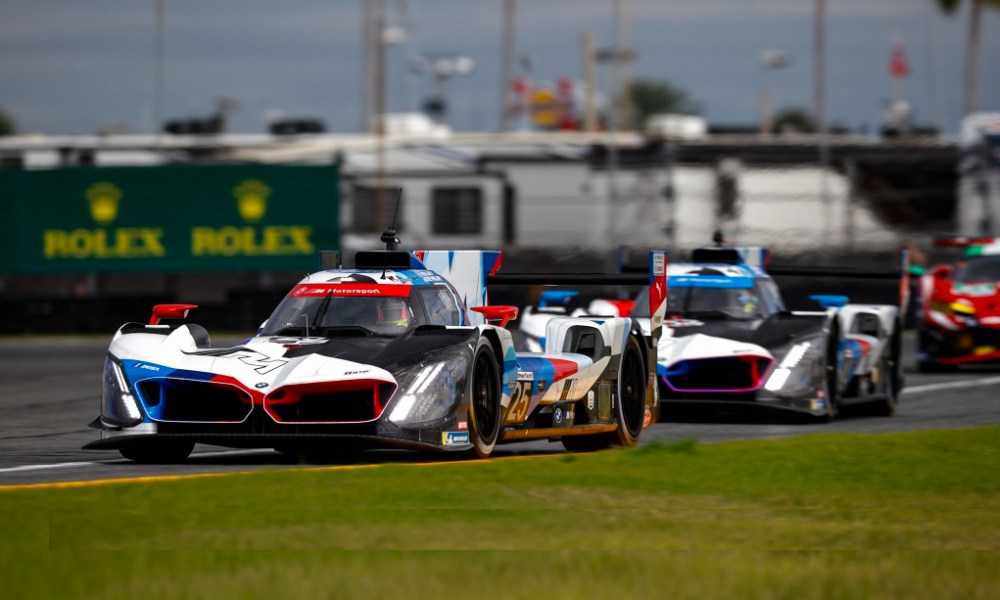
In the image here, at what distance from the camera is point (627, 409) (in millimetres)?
13031

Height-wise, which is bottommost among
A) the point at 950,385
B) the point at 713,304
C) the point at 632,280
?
the point at 950,385

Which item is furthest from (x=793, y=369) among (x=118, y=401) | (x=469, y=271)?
(x=118, y=401)

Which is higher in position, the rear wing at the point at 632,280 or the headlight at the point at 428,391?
the rear wing at the point at 632,280

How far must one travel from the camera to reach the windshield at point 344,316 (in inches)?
441

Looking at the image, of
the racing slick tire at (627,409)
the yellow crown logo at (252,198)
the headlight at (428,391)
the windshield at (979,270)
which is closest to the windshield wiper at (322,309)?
the headlight at (428,391)

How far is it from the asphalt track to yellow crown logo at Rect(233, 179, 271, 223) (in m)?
8.44

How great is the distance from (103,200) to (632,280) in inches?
875

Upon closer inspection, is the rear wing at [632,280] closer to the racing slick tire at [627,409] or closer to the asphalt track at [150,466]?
the racing slick tire at [627,409]

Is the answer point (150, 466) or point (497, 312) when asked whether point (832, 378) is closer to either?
point (497, 312)

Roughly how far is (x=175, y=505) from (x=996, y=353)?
51.2 feet

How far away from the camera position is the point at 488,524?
25.4ft

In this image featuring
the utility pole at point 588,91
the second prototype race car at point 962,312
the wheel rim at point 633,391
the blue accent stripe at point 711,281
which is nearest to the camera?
the wheel rim at point 633,391

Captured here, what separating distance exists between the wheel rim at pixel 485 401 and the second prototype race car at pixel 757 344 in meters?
4.19

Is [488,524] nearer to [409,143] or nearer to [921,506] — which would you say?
[921,506]
